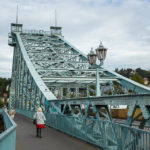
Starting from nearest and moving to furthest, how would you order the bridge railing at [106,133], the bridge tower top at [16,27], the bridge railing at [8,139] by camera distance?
the bridge railing at [8,139], the bridge railing at [106,133], the bridge tower top at [16,27]

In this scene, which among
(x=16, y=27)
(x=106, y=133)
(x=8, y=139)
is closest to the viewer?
(x=8, y=139)

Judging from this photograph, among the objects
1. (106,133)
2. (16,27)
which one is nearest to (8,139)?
(106,133)

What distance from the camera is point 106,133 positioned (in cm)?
820

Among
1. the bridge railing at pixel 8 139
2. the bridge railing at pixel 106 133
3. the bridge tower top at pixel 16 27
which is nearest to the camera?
the bridge railing at pixel 8 139

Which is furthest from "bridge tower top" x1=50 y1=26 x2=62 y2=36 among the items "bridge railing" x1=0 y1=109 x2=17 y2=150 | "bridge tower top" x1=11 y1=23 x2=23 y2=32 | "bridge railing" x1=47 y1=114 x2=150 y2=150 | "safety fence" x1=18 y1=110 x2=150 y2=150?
"bridge railing" x1=0 y1=109 x2=17 y2=150

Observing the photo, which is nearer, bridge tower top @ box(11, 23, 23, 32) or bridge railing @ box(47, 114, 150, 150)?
bridge railing @ box(47, 114, 150, 150)

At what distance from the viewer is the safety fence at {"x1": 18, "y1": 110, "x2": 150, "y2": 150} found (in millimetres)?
6211

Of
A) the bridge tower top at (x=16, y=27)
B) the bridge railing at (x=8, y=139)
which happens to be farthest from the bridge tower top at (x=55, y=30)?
the bridge railing at (x=8, y=139)

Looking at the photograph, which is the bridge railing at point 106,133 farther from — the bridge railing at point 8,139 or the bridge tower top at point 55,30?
the bridge tower top at point 55,30

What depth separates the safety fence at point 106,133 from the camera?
245 inches

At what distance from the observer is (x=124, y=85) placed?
2155 cm

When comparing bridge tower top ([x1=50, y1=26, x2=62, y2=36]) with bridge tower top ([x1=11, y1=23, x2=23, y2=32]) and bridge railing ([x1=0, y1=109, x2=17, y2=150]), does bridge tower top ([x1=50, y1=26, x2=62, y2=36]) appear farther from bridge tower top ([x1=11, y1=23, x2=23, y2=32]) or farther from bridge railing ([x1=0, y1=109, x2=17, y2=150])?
bridge railing ([x1=0, y1=109, x2=17, y2=150])

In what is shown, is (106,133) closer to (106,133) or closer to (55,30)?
(106,133)

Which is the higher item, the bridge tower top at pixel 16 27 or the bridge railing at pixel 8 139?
the bridge tower top at pixel 16 27
